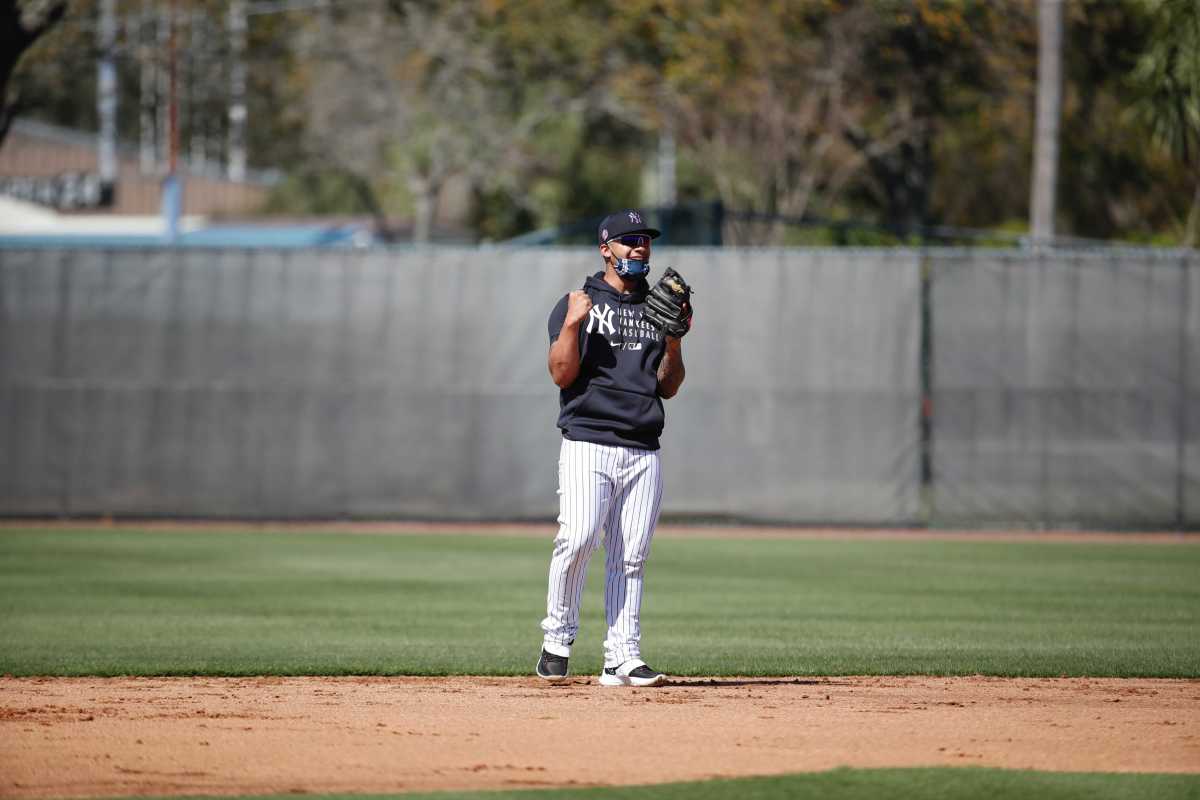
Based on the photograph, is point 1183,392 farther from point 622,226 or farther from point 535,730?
point 535,730

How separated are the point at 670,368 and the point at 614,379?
286 mm

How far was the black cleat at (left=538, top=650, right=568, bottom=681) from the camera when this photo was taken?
8328 mm

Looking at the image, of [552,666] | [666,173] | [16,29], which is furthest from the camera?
[666,173]

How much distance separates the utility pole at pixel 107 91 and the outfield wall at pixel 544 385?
34.0 feet

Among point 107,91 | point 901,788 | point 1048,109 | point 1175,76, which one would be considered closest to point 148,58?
point 107,91

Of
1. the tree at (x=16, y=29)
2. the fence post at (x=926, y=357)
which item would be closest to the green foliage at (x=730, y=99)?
the tree at (x=16, y=29)

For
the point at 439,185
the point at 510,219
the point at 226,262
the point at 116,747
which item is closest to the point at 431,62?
the point at 439,185

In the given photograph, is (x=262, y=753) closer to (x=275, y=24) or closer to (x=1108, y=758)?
(x=1108, y=758)

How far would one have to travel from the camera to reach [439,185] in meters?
42.3

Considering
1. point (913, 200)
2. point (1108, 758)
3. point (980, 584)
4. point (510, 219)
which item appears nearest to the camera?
point (1108, 758)

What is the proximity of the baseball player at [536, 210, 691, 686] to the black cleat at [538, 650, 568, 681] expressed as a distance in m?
0.24

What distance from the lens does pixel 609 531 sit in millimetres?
8227

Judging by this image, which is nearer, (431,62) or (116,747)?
(116,747)

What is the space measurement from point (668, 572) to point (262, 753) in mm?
8180
